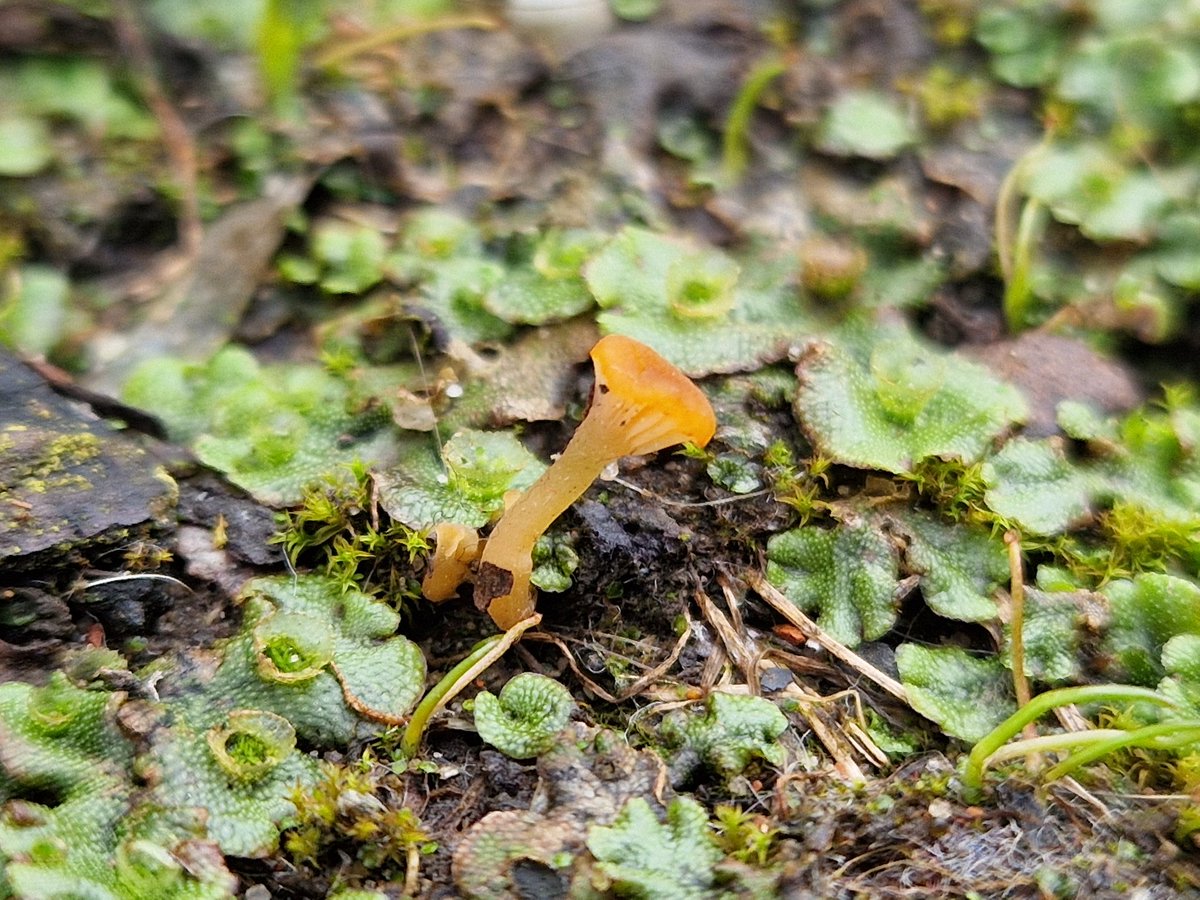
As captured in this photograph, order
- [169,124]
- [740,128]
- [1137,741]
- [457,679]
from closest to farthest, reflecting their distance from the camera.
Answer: [1137,741], [457,679], [169,124], [740,128]

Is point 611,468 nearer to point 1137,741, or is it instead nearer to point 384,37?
point 1137,741

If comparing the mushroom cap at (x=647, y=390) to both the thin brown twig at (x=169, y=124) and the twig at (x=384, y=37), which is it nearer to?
the thin brown twig at (x=169, y=124)

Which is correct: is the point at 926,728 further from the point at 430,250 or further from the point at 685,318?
the point at 430,250

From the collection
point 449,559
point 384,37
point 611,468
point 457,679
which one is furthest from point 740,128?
point 457,679

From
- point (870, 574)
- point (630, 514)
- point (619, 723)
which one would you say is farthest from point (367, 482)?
point (870, 574)

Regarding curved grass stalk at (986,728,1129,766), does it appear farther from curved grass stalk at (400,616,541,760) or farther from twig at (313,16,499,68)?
twig at (313,16,499,68)

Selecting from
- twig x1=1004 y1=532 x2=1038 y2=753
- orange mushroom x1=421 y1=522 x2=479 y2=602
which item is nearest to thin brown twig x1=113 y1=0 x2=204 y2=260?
Result: orange mushroom x1=421 y1=522 x2=479 y2=602

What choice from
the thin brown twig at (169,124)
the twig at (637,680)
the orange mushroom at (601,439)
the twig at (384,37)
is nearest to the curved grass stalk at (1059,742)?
the twig at (637,680)
